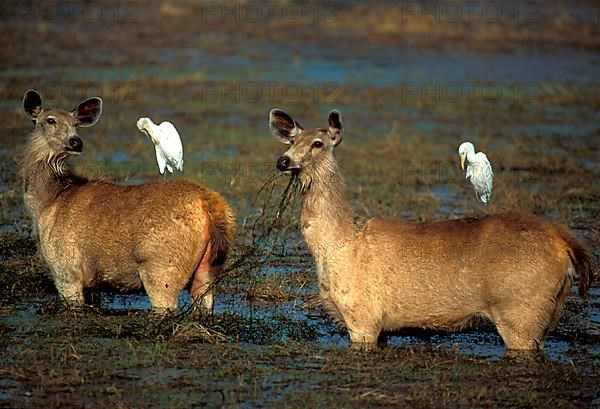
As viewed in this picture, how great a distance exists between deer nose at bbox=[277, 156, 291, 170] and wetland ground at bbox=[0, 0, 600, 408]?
1.34 metres

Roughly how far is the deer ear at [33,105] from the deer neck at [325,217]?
2.97 m

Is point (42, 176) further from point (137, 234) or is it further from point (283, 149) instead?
point (283, 149)

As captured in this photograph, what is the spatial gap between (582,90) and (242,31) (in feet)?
37.1

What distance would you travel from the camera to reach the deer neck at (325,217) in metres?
8.91

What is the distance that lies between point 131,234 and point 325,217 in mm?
1710

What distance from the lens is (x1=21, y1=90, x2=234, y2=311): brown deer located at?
30.6 ft

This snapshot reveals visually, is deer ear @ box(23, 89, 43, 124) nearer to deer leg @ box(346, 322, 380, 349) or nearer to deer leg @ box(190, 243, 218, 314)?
deer leg @ box(190, 243, 218, 314)

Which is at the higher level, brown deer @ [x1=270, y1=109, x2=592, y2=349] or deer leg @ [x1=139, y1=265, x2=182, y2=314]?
brown deer @ [x1=270, y1=109, x2=592, y2=349]

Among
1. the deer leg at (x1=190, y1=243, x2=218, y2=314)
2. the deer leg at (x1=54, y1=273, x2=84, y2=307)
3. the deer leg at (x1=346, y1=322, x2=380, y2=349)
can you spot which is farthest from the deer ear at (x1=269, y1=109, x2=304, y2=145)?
the deer leg at (x1=54, y1=273, x2=84, y2=307)

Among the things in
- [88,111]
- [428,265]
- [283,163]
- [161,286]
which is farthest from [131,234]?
[428,265]

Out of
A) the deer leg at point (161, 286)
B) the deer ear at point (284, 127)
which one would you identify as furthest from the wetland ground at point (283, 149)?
the deer ear at point (284, 127)

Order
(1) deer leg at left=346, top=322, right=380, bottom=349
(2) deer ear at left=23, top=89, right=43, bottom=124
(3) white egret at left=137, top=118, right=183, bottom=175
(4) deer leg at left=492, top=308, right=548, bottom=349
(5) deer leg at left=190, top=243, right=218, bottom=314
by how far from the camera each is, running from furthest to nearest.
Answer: (3) white egret at left=137, top=118, right=183, bottom=175
(2) deer ear at left=23, top=89, right=43, bottom=124
(5) deer leg at left=190, top=243, right=218, bottom=314
(1) deer leg at left=346, top=322, right=380, bottom=349
(4) deer leg at left=492, top=308, right=548, bottom=349

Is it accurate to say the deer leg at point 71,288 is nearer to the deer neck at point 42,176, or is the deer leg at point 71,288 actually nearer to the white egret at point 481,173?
the deer neck at point 42,176

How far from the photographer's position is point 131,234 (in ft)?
30.9
